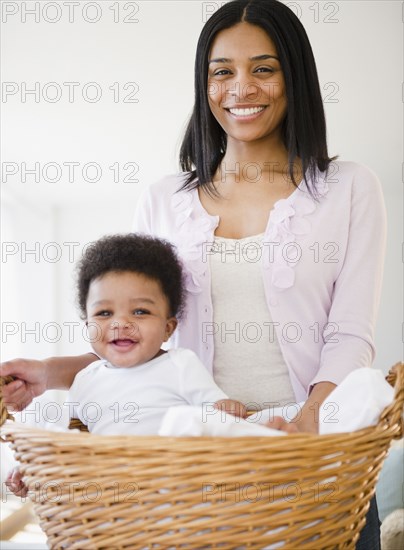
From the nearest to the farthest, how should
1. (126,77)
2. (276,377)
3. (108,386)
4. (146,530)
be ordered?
(146,530)
(108,386)
(276,377)
(126,77)

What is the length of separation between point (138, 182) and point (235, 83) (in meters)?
5.36

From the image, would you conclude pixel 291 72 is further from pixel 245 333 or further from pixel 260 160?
pixel 245 333

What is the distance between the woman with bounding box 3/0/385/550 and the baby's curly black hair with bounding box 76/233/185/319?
5 cm

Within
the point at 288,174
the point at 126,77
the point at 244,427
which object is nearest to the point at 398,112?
the point at 126,77

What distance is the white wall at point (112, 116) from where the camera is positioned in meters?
3.79

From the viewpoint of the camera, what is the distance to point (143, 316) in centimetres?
121

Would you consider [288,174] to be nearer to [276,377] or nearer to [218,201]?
[218,201]

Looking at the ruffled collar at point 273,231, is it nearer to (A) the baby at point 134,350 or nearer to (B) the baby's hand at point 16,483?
(A) the baby at point 134,350

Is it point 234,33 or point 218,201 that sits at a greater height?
point 234,33

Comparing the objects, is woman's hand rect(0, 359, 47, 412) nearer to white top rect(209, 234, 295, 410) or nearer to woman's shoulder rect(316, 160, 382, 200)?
white top rect(209, 234, 295, 410)

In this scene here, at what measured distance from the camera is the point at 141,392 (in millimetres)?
1151

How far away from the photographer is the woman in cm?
126

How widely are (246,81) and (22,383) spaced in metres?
0.64

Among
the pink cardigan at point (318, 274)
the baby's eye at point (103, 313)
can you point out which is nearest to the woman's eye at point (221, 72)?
the pink cardigan at point (318, 274)
